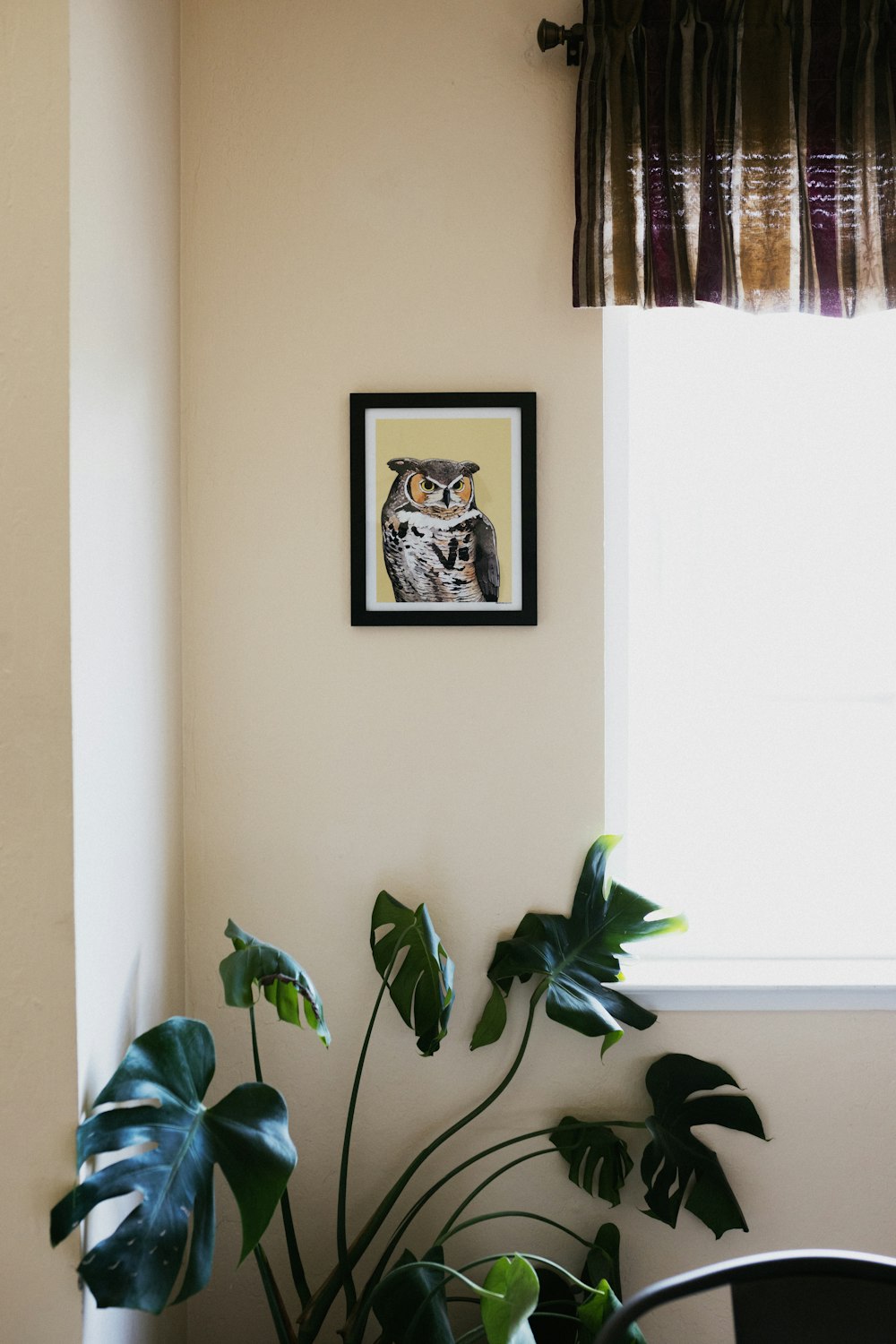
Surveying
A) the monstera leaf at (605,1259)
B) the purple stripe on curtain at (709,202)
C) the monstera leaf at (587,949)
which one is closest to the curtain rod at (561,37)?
the purple stripe on curtain at (709,202)

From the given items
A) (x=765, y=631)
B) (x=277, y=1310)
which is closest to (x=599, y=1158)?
(x=277, y=1310)

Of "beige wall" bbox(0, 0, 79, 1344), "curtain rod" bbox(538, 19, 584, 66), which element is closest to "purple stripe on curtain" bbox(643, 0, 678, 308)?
"curtain rod" bbox(538, 19, 584, 66)

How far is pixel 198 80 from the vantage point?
1.71 meters

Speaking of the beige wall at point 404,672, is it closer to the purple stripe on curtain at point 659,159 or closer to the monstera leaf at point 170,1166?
A: the purple stripe on curtain at point 659,159

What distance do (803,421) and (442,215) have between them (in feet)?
2.62

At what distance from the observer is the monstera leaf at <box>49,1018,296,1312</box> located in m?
1.04

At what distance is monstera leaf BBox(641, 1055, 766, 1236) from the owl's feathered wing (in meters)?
0.89

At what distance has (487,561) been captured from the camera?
1.74 m

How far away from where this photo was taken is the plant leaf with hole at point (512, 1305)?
1.25m

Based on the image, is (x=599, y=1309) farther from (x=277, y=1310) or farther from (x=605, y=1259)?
(x=277, y=1310)

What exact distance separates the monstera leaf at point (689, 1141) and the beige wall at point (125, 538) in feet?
2.82

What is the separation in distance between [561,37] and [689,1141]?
6.36 ft

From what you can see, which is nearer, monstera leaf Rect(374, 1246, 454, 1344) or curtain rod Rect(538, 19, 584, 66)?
monstera leaf Rect(374, 1246, 454, 1344)

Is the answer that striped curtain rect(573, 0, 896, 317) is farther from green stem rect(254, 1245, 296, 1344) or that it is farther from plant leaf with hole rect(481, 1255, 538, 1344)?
green stem rect(254, 1245, 296, 1344)
